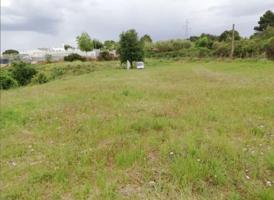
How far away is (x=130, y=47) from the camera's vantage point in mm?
31500

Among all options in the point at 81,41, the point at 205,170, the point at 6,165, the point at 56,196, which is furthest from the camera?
the point at 81,41

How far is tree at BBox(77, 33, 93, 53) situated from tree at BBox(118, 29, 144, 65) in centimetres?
2698

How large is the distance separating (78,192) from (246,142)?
9.09 feet

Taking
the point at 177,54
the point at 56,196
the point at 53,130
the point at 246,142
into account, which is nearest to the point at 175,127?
the point at 246,142

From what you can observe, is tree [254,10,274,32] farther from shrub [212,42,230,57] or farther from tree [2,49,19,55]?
tree [2,49,19,55]

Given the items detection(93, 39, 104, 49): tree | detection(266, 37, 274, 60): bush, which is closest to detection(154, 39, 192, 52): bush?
detection(93, 39, 104, 49): tree

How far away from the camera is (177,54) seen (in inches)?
1817

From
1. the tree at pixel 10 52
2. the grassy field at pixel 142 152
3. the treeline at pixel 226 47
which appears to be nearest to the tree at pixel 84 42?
the treeline at pixel 226 47

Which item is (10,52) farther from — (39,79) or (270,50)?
(270,50)

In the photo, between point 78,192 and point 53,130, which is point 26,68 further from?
point 78,192

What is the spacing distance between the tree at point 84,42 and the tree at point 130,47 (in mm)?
26979

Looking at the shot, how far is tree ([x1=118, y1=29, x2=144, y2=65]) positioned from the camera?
1239 inches

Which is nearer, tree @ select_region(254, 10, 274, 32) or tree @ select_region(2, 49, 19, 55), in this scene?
tree @ select_region(254, 10, 274, 32)

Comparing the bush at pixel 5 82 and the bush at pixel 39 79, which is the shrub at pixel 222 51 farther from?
the bush at pixel 5 82
